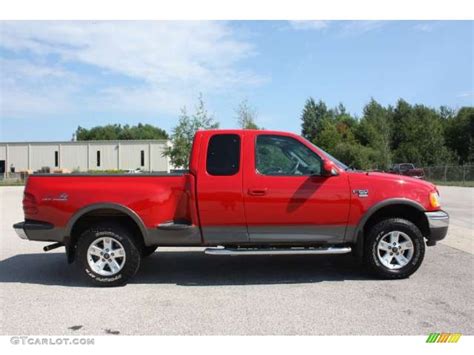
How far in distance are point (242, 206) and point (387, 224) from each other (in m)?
2.00

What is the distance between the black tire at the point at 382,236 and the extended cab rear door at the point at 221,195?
5.68ft

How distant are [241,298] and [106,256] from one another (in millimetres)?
2010

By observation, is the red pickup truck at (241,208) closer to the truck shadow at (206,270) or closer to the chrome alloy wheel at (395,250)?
the chrome alloy wheel at (395,250)

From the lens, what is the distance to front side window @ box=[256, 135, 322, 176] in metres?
6.39

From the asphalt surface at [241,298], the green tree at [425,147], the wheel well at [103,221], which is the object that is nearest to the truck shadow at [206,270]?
the asphalt surface at [241,298]

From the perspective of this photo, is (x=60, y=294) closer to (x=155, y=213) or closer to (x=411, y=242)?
(x=155, y=213)

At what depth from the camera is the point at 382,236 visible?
640 cm

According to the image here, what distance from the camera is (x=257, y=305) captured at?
5383 millimetres

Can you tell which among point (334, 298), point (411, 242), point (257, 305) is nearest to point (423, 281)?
point (411, 242)

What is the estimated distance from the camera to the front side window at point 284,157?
21.0 ft

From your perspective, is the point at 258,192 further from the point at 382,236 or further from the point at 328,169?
the point at 382,236

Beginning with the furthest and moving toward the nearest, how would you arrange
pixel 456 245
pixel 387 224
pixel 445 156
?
1. pixel 445 156
2. pixel 456 245
3. pixel 387 224

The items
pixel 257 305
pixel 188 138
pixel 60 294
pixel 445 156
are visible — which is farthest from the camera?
pixel 445 156

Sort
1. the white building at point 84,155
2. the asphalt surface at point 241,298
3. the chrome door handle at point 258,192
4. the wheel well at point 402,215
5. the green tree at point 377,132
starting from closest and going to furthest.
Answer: the asphalt surface at point 241,298 < the chrome door handle at point 258,192 < the wheel well at point 402,215 < the green tree at point 377,132 < the white building at point 84,155
